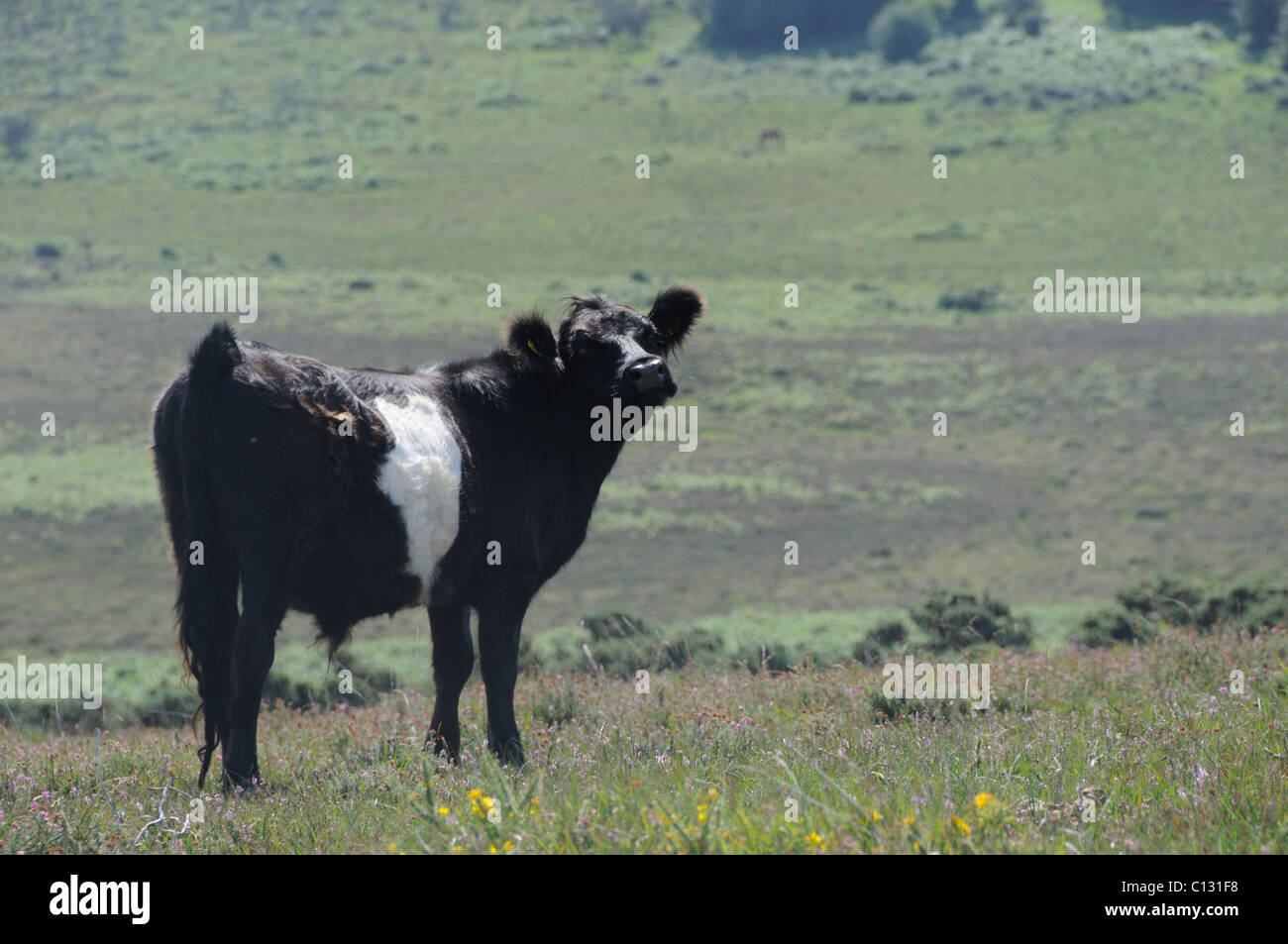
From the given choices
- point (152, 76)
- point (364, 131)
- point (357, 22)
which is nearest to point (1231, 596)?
point (364, 131)

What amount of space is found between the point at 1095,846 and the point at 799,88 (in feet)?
304

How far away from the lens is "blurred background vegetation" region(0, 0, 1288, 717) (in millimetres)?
24047

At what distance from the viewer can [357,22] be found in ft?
361

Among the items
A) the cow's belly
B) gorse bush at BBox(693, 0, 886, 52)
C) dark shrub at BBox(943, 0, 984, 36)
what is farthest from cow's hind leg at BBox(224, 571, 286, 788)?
dark shrub at BBox(943, 0, 984, 36)

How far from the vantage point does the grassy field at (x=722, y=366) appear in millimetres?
5871

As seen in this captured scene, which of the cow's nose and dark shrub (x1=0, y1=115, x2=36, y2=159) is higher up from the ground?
dark shrub (x1=0, y1=115, x2=36, y2=159)

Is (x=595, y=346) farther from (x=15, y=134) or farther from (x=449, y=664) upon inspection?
(x=15, y=134)

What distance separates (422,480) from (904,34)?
99580 mm

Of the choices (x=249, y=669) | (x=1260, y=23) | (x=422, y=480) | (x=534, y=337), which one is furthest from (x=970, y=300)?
(x=1260, y=23)

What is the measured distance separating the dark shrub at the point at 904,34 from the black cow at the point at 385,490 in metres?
97.6

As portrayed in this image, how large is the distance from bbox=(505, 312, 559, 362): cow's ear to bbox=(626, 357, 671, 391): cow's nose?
73 centimetres

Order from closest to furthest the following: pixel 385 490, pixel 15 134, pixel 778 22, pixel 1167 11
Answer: pixel 385 490
pixel 15 134
pixel 1167 11
pixel 778 22

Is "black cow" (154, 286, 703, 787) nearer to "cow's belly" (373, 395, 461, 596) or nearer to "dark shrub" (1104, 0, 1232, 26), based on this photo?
"cow's belly" (373, 395, 461, 596)

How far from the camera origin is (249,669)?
6.72 m
